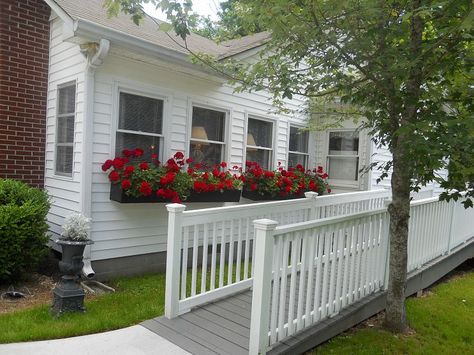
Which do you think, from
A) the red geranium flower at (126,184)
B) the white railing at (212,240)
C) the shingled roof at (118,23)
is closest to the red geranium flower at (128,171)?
the red geranium flower at (126,184)

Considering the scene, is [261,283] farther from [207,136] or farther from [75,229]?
[207,136]

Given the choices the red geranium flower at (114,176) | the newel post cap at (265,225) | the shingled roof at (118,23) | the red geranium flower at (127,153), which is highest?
the shingled roof at (118,23)

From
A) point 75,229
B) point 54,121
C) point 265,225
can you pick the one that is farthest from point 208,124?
point 265,225

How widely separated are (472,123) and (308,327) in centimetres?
217

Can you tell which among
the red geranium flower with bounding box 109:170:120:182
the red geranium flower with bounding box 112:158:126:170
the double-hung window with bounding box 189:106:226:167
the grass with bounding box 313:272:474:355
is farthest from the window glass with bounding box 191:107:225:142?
the grass with bounding box 313:272:474:355

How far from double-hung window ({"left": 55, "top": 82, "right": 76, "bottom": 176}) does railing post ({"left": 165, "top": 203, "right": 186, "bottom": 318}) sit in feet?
8.24

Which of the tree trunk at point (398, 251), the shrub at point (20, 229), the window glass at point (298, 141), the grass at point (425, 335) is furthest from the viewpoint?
the window glass at point (298, 141)

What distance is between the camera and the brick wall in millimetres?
5770

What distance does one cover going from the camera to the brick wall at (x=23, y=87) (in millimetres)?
5770

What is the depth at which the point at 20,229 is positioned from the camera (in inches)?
183

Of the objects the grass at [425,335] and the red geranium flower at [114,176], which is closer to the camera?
the grass at [425,335]

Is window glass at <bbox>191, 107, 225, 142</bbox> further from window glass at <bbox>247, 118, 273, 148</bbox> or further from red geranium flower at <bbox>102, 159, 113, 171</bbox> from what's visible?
red geranium flower at <bbox>102, 159, 113, 171</bbox>

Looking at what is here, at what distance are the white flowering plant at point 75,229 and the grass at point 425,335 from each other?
2606mm

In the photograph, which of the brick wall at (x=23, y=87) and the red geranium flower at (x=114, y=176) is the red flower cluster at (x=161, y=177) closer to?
the red geranium flower at (x=114, y=176)
